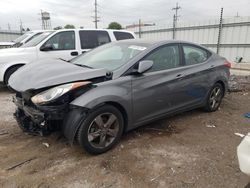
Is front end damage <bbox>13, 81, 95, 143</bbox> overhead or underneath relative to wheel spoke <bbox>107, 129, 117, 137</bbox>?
overhead

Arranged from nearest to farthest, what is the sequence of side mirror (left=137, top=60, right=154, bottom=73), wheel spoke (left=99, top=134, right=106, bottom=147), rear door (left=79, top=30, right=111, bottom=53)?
wheel spoke (left=99, top=134, right=106, bottom=147) < side mirror (left=137, top=60, right=154, bottom=73) < rear door (left=79, top=30, right=111, bottom=53)

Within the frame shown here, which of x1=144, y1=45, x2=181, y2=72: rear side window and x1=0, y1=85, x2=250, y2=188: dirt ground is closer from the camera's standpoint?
x1=0, y1=85, x2=250, y2=188: dirt ground

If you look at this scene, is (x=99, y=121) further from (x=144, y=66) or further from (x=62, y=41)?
(x=62, y=41)

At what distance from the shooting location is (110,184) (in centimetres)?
247

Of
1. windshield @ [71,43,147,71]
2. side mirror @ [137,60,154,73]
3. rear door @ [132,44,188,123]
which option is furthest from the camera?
windshield @ [71,43,147,71]

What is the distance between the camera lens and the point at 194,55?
432 cm

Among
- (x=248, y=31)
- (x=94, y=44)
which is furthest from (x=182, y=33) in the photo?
(x=94, y=44)

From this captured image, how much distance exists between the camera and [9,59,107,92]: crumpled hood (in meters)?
2.83

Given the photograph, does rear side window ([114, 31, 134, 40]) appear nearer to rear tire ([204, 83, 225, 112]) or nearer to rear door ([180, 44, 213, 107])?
rear door ([180, 44, 213, 107])

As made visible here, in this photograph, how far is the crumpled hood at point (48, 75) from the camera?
2826 mm

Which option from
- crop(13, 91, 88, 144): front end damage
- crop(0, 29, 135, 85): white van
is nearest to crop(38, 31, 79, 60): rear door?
crop(0, 29, 135, 85): white van

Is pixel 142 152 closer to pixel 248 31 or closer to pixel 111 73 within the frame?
pixel 111 73

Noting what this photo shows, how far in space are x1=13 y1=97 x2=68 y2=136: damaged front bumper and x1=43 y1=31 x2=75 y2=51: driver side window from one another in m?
3.85

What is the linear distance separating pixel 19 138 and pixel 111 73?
1.81 metres
